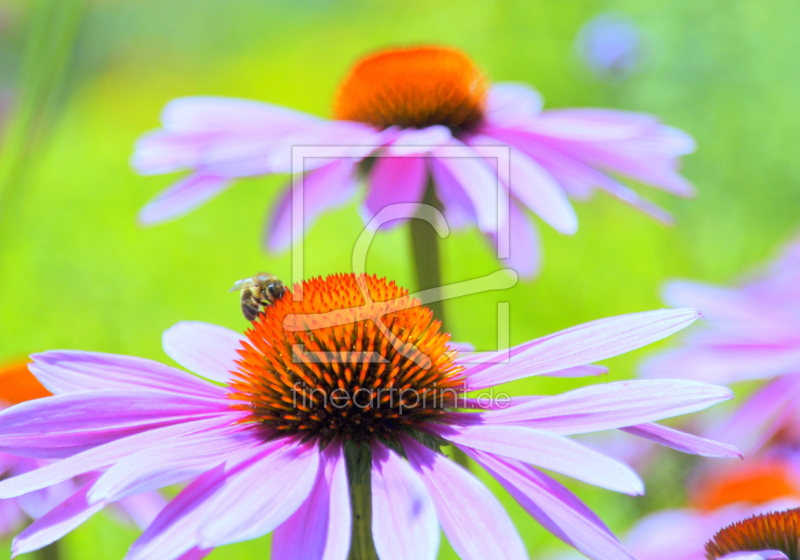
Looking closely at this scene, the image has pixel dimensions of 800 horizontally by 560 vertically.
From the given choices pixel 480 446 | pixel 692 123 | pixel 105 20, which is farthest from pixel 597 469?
pixel 105 20

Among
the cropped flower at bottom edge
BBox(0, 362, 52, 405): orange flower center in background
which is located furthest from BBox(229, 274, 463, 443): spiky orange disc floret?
BBox(0, 362, 52, 405): orange flower center in background

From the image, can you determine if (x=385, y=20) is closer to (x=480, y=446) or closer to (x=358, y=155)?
(x=358, y=155)

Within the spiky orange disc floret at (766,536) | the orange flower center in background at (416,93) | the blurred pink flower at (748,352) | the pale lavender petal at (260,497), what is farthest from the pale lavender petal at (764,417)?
the pale lavender petal at (260,497)

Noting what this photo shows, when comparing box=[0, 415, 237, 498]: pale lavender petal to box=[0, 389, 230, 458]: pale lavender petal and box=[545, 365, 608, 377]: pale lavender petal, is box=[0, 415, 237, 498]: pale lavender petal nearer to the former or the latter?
box=[0, 389, 230, 458]: pale lavender petal

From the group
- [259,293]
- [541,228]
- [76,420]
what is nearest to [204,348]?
[259,293]

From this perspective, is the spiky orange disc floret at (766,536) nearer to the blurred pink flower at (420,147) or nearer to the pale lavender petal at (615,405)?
the pale lavender petal at (615,405)

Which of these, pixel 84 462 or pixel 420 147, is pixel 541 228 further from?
pixel 84 462
